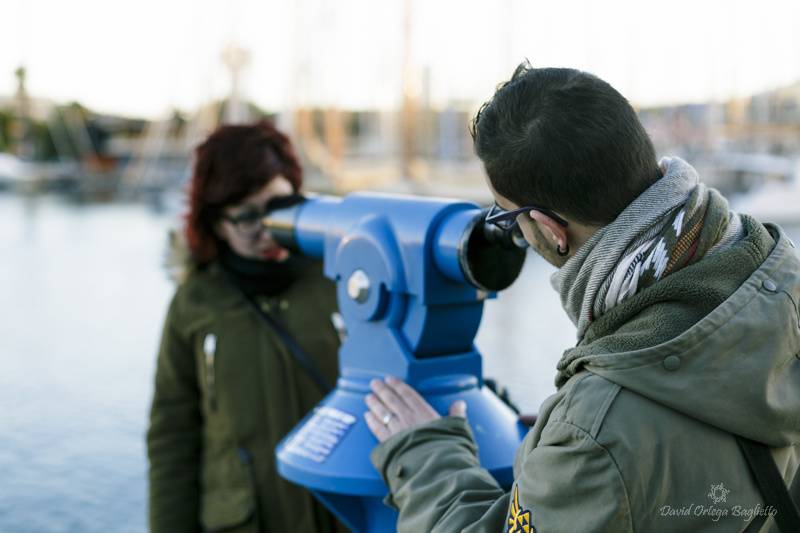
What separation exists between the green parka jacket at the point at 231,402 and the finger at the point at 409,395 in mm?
733

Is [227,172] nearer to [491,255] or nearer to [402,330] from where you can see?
[402,330]

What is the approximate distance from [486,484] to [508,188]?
0.42m

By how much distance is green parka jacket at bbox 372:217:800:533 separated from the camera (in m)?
1.08

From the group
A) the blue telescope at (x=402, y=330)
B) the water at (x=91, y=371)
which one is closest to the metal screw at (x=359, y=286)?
the blue telescope at (x=402, y=330)

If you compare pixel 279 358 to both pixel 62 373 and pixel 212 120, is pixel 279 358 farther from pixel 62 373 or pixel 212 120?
pixel 212 120

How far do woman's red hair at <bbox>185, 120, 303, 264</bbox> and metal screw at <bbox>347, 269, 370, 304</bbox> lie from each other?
2.52 feet

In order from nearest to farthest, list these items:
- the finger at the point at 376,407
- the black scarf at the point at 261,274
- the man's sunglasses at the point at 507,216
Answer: the man's sunglasses at the point at 507,216 < the finger at the point at 376,407 < the black scarf at the point at 261,274

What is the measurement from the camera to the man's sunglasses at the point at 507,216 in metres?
1.22

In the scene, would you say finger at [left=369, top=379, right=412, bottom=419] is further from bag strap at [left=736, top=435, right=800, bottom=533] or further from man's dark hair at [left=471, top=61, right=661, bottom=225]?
bag strap at [left=736, top=435, right=800, bottom=533]

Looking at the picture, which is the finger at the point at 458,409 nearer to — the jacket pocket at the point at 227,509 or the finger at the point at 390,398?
the finger at the point at 390,398

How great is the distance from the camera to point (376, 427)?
1536mm

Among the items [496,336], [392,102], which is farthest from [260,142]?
[392,102]

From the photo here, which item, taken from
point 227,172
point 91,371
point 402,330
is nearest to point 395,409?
point 402,330

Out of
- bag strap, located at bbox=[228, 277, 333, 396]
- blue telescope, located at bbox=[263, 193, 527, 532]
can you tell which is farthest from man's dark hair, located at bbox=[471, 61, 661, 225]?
bag strap, located at bbox=[228, 277, 333, 396]
